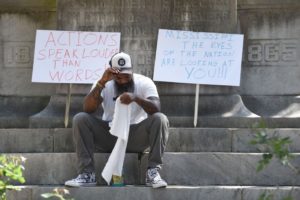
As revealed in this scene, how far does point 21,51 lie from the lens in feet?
29.7

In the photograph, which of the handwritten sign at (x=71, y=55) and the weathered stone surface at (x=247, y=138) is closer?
the weathered stone surface at (x=247, y=138)

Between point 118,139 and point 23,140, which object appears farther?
point 23,140

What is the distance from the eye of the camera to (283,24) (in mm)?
8719

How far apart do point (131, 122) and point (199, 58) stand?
5.00 feet

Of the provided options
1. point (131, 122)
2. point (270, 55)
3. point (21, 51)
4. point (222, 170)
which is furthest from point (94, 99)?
point (270, 55)

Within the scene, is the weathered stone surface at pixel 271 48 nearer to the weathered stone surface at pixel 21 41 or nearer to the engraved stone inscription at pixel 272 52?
the engraved stone inscription at pixel 272 52

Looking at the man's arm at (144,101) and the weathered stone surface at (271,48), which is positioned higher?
the weathered stone surface at (271,48)

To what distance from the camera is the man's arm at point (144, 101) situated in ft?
22.2

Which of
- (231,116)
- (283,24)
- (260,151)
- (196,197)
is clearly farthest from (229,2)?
(196,197)

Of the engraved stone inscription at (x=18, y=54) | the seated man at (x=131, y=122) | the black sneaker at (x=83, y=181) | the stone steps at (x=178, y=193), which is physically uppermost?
the engraved stone inscription at (x=18, y=54)

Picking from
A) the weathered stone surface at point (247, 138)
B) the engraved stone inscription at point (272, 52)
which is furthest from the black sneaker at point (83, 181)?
the engraved stone inscription at point (272, 52)

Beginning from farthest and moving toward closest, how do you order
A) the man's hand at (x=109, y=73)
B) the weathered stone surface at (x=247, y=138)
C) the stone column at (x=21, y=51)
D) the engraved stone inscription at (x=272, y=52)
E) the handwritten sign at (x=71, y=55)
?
the stone column at (x=21, y=51) < the engraved stone inscription at (x=272, y=52) < the handwritten sign at (x=71, y=55) < the weathered stone surface at (x=247, y=138) < the man's hand at (x=109, y=73)

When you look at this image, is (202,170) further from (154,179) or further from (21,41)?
(21,41)

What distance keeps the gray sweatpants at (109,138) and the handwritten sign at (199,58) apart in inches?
52.2
